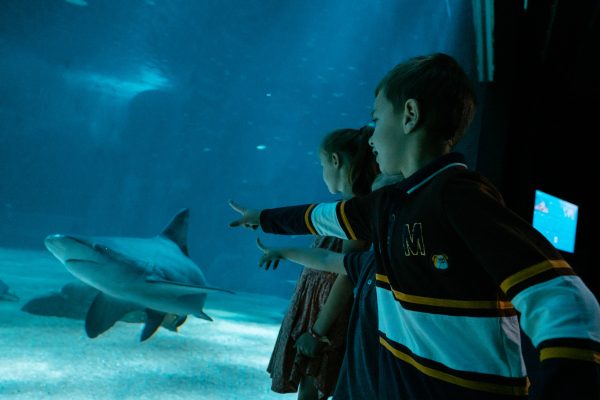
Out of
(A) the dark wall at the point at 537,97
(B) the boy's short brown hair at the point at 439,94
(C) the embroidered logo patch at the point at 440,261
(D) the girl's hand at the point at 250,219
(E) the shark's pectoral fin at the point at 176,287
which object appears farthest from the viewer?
(E) the shark's pectoral fin at the point at 176,287

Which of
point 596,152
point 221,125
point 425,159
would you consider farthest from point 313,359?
point 221,125

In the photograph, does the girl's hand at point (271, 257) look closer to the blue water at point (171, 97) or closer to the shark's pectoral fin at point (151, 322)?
the shark's pectoral fin at point (151, 322)

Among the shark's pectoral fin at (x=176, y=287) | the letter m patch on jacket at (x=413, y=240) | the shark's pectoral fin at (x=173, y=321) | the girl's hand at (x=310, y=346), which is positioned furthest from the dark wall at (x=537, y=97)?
the shark's pectoral fin at (x=173, y=321)

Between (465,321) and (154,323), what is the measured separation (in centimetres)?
437

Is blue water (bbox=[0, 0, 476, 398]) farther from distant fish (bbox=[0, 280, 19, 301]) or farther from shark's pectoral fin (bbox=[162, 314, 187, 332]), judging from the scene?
shark's pectoral fin (bbox=[162, 314, 187, 332])

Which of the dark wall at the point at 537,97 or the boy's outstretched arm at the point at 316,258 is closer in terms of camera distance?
the boy's outstretched arm at the point at 316,258

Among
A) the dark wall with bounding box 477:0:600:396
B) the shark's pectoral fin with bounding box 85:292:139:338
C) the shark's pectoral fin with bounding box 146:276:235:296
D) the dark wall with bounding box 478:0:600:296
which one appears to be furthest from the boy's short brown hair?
the shark's pectoral fin with bounding box 85:292:139:338

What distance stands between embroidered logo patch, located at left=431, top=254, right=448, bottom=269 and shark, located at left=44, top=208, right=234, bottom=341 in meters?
3.34

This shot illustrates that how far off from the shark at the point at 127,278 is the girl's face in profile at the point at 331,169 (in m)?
2.17

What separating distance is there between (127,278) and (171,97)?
34.3 meters

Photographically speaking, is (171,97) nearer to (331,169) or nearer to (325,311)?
(331,169)

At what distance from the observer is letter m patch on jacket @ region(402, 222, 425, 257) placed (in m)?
0.94

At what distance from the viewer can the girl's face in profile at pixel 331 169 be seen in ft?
7.29

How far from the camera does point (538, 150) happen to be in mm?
5047
